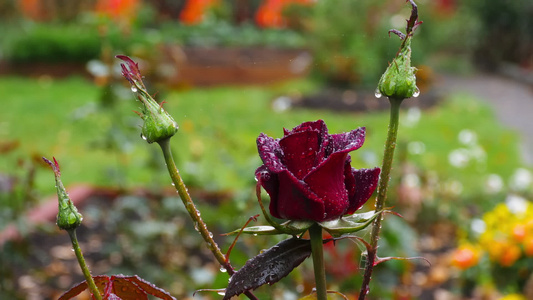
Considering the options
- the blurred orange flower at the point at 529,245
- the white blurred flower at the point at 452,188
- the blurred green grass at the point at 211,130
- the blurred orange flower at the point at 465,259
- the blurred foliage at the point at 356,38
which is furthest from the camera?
the blurred foliage at the point at 356,38

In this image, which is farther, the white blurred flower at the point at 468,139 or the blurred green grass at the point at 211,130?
the white blurred flower at the point at 468,139

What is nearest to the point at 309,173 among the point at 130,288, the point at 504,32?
the point at 130,288

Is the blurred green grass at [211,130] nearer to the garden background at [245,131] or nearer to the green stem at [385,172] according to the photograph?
the garden background at [245,131]

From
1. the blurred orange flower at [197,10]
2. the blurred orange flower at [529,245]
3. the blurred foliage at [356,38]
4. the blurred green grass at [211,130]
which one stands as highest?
A: the blurred orange flower at [197,10]

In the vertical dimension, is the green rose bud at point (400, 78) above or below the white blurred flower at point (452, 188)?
above

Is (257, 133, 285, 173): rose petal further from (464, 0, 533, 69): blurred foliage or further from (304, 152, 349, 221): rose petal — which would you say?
(464, 0, 533, 69): blurred foliage

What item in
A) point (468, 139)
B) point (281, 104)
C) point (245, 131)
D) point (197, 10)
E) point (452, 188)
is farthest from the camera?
point (197, 10)

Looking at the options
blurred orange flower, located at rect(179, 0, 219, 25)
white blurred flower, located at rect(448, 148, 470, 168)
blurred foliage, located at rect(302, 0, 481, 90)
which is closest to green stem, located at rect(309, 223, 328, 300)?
white blurred flower, located at rect(448, 148, 470, 168)

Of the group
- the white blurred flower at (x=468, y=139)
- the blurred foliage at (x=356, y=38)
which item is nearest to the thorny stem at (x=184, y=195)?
the white blurred flower at (x=468, y=139)

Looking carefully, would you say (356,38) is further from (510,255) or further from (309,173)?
(309,173)
